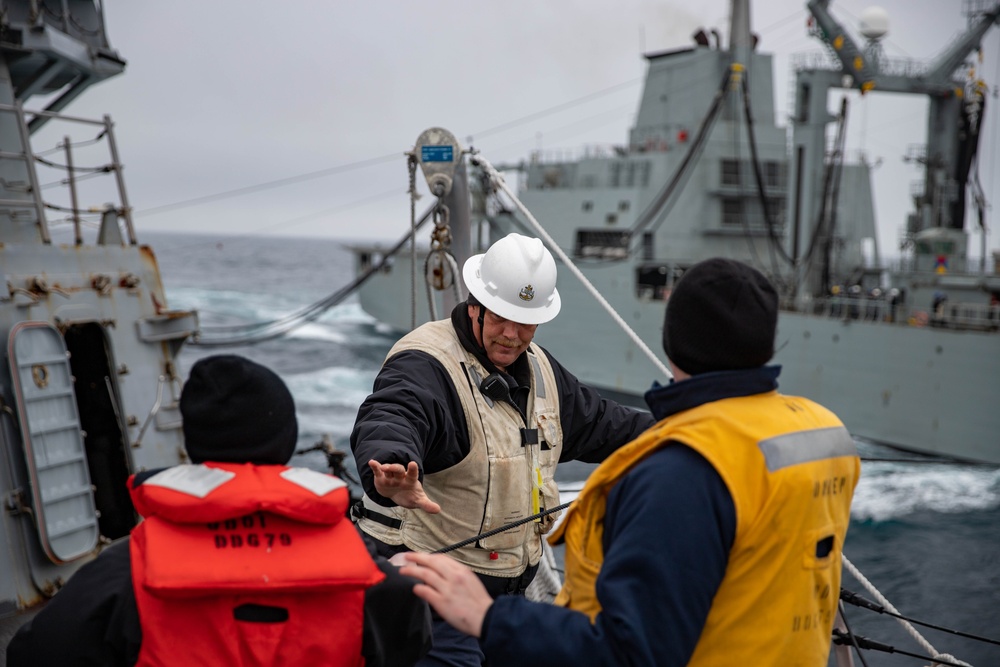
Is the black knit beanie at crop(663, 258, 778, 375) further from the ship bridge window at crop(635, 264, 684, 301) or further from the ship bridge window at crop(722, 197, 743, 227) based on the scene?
the ship bridge window at crop(722, 197, 743, 227)

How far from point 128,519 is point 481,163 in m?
4.44

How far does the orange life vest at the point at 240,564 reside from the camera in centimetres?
156

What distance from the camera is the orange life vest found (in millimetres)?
1562

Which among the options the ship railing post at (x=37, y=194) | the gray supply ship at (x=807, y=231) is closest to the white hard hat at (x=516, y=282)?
the ship railing post at (x=37, y=194)

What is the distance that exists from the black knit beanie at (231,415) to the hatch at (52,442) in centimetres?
468

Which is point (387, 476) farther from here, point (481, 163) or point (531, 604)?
point (481, 163)

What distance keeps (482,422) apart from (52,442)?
4242mm

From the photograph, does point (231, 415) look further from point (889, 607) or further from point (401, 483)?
point (889, 607)

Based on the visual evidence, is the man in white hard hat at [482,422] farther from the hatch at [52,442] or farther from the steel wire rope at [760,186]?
the steel wire rope at [760,186]

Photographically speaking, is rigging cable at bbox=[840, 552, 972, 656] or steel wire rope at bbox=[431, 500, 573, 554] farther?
rigging cable at bbox=[840, 552, 972, 656]

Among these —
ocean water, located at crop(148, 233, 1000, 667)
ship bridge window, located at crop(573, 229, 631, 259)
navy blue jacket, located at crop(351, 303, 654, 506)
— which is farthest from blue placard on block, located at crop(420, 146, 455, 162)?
ship bridge window, located at crop(573, 229, 631, 259)

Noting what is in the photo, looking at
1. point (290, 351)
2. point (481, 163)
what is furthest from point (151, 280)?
point (290, 351)

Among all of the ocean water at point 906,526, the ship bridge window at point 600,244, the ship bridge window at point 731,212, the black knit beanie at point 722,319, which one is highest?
the black knit beanie at point 722,319

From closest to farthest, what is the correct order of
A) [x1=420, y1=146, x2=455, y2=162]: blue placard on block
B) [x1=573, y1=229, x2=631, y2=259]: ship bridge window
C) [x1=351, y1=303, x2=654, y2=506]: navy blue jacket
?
[x1=351, y1=303, x2=654, y2=506]: navy blue jacket → [x1=420, y1=146, x2=455, y2=162]: blue placard on block → [x1=573, y1=229, x2=631, y2=259]: ship bridge window
